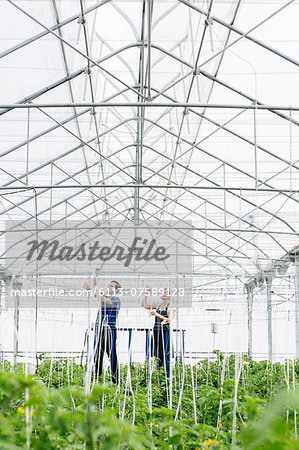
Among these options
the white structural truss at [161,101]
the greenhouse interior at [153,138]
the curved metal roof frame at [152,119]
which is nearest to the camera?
the greenhouse interior at [153,138]

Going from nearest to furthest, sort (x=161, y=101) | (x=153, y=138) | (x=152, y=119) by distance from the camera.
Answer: (x=161, y=101)
(x=152, y=119)
(x=153, y=138)

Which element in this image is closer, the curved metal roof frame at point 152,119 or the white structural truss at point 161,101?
the white structural truss at point 161,101

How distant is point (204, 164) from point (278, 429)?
26.9 ft

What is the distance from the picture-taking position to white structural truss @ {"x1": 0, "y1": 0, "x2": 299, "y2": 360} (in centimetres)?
578

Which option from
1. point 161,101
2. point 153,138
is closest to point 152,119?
point 161,101

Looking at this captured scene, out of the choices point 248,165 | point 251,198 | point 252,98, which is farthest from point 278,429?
point 251,198

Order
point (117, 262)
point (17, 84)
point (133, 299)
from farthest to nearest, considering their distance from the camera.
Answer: point (117, 262) < point (133, 299) < point (17, 84)

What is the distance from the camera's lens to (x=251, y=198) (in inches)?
378

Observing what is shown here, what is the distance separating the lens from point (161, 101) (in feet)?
26.2

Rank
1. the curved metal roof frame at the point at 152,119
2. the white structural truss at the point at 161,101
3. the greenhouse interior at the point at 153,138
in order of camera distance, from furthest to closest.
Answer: the curved metal roof frame at the point at 152,119, the white structural truss at the point at 161,101, the greenhouse interior at the point at 153,138

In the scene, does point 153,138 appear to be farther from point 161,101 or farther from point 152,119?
point 161,101

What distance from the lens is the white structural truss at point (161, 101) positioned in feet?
19.0

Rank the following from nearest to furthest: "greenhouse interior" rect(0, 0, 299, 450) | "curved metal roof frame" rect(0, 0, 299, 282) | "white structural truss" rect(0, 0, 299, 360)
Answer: "greenhouse interior" rect(0, 0, 299, 450) → "white structural truss" rect(0, 0, 299, 360) → "curved metal roof frame" rect(0, 0, 299, 282)

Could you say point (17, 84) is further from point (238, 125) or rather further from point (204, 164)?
point (204, 164)
